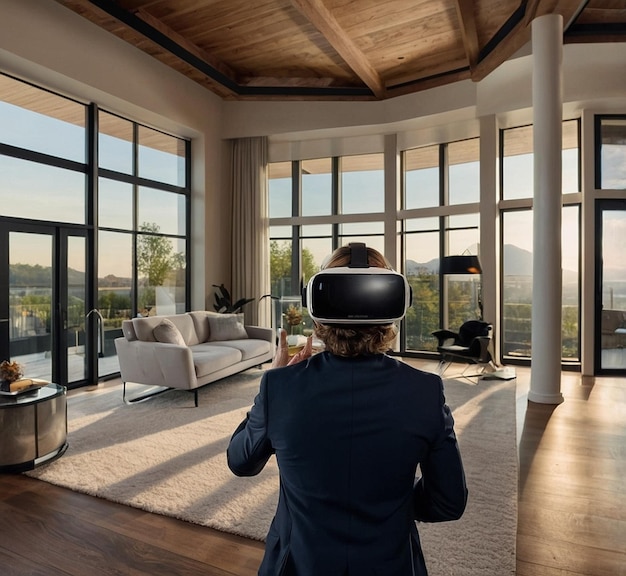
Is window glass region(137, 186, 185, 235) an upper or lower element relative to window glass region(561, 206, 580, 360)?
upper

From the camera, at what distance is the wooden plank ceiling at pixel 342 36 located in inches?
196

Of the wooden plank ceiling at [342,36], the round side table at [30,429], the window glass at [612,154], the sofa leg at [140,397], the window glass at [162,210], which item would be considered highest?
the wooden plank ceiling at [342,36]

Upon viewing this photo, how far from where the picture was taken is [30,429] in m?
3.00

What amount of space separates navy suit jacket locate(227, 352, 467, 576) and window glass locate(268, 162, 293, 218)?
7207 mm

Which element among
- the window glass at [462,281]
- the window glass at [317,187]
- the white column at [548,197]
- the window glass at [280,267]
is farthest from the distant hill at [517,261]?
the window glass at [280,267]

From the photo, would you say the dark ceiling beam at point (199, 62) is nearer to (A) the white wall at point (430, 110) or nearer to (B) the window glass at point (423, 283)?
(A) the white wall at point (430, 110)

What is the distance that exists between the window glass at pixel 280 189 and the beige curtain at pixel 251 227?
0.40 meters

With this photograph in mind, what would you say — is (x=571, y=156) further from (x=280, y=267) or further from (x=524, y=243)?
(x=280, y=267)

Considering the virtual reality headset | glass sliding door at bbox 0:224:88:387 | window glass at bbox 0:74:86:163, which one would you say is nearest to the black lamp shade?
glass sliding door at bbox 0:224:88:387

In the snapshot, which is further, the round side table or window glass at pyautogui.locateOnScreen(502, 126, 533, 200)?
window glass at pyautogui.locateOnScreen(502, 126, 533, 200)

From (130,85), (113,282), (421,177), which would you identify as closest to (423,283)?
(421,177)

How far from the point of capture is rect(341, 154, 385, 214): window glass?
7.54 metres

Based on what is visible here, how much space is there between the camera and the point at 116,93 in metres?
5.49

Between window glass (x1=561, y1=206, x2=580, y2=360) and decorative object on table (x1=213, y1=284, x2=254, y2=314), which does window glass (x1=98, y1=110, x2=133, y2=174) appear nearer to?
decorative object on table (x1=213, y1=284, x2=254, y2=314)
